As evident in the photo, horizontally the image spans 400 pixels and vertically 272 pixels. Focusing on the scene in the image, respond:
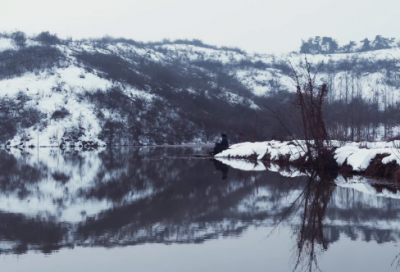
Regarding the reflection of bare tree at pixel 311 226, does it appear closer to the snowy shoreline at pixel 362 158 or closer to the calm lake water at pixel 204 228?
the calm lake water at pixel 204 228

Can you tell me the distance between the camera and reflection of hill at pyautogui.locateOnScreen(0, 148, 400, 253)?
8.02m

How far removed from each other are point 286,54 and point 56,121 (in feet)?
409

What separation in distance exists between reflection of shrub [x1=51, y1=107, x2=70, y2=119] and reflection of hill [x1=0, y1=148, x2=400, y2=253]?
71.2 meters

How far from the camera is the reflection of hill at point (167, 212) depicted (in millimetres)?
8023

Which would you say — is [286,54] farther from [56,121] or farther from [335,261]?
[335,261]

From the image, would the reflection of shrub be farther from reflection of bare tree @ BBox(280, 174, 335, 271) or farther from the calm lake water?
reflection of bare tree @ BBox(280, 174, 335, 271)

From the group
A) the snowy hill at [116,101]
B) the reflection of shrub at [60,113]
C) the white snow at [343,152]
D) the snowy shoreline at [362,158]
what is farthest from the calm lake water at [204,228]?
the reflection of shrub at [60,113]

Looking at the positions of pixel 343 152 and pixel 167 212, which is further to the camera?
pixel 343 152

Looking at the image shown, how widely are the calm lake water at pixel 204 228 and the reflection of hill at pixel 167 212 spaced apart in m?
0.02

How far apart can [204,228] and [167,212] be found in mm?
1918

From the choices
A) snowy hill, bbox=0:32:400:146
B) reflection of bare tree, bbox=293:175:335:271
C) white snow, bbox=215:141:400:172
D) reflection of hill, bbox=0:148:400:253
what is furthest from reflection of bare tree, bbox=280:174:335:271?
snowy hill, bbox=0:32:400:146

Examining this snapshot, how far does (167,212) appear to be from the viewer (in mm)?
10492

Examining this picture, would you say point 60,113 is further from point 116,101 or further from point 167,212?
point 167,212

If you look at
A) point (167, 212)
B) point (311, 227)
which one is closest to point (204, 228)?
point (311, 227)
